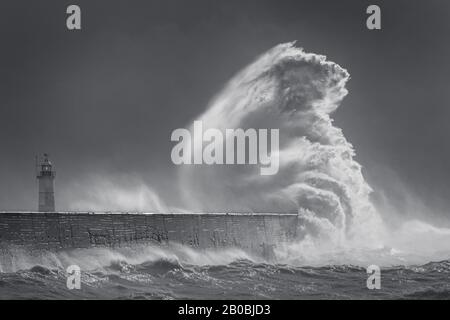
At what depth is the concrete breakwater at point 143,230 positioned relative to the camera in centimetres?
2472

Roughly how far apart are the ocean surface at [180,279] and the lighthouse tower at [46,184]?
15.8m

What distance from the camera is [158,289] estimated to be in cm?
2312

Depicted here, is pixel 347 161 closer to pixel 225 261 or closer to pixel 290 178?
pixel 290 178

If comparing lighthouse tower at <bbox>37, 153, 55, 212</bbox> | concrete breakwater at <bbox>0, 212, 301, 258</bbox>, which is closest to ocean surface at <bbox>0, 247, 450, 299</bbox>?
concrete breakwater at <bbox>0, 212, 301, 258</bbox>

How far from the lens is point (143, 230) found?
30312mm

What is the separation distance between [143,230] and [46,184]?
17374mm

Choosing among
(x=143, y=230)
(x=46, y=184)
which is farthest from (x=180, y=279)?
(x=46, y=184)

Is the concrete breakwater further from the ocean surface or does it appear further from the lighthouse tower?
the lighthouse tower

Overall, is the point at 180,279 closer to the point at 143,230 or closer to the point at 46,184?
the point at 143,230

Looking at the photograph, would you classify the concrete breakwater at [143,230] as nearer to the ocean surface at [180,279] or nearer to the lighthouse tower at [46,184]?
the ocean surface at [180,279]
